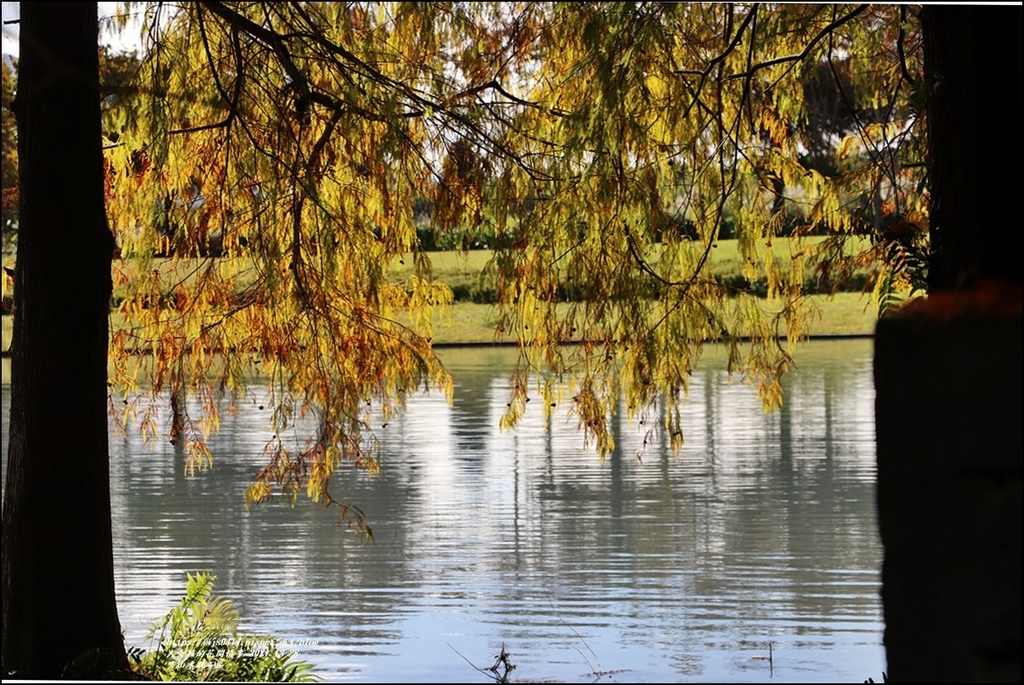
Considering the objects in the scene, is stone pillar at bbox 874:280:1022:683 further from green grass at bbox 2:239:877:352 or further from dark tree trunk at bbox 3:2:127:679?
green grass at bbox 2:239:877:352

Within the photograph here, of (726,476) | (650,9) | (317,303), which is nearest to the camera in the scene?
(650,9)

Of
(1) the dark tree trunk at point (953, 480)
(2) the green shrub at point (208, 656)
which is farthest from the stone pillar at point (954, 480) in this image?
(2) the green shrub at point (208, 656)

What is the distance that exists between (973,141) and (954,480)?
3.35 feet

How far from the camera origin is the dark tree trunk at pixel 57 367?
191 inches

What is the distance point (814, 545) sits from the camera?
8094mm

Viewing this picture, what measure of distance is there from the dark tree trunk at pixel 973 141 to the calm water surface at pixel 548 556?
2.67m

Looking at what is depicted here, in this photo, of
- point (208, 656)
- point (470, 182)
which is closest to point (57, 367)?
point (208, 656)

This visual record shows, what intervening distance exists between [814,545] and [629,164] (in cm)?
328

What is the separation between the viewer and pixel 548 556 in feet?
26.2

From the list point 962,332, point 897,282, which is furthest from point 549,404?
point 962,332

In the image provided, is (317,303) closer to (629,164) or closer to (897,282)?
(629,164)

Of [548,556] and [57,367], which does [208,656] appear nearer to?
[57,367]

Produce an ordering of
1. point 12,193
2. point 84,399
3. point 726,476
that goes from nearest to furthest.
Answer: point 84,399 → point 12,193 → point 726,476

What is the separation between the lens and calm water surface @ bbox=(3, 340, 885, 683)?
19.9ft
